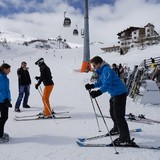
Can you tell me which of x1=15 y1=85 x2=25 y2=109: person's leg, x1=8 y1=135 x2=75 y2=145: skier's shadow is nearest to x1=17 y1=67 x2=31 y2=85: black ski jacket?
x1=15 y1=85 x2=25 y2=109: person's leg

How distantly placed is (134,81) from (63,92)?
13.8 ft

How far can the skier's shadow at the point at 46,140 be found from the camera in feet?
20.0

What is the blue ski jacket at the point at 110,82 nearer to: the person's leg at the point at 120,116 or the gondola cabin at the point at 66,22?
the person's leg at the point at 120,116

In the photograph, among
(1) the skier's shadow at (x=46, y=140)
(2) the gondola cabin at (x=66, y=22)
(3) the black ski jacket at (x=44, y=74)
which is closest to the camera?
(1) the skier's shadow at (x=46, y=140)

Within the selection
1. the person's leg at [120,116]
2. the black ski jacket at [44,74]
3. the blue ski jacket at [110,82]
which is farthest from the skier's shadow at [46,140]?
the black ski jacket at [44,74]

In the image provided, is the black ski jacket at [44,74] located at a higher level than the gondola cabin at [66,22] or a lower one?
lower

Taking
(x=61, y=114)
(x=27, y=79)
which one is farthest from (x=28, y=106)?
(x=61, y=114)

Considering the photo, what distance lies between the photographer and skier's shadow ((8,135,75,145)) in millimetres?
6107

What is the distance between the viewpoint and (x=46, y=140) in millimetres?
6293

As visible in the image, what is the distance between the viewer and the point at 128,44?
90.1m

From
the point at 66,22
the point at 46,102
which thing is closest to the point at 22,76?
the point at 46,102

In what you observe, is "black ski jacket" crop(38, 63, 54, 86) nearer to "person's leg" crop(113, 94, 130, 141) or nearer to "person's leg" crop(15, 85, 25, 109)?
"person's leg" crop(15, 85, 25, 109)

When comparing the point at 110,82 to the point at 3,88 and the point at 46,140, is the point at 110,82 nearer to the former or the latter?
the point at 46,140

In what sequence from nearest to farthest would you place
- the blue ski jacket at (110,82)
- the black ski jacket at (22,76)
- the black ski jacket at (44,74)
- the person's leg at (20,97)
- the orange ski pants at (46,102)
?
the blue ski jacket at (110,82) → the orange ski pants at (46,102) → the black ski jacket at (44,74) → the person's leg at (20,97) → the black ski jacket at (22,76)
